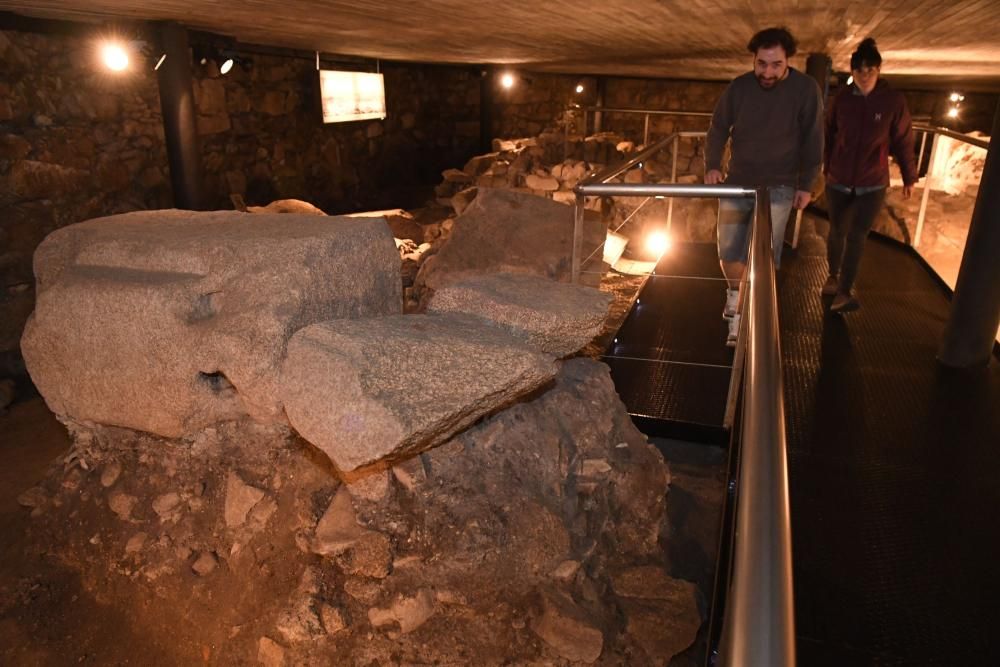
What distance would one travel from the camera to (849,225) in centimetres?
Result: 378

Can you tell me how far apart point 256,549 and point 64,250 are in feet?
4.44

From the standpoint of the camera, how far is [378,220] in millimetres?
2570

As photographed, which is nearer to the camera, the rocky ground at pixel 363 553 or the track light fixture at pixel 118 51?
the rocky ground at pixel 363 553

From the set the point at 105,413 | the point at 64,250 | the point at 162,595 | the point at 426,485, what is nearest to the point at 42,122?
the point at 64,250

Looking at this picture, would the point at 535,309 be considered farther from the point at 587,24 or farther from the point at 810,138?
the point at 587,24

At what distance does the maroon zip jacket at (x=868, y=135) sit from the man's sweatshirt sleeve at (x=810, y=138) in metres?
0.50

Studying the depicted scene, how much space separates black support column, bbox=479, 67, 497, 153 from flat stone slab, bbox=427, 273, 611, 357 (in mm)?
9147

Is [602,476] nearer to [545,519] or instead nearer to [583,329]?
[545,519]

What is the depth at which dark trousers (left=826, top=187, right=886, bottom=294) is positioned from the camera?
143 inches

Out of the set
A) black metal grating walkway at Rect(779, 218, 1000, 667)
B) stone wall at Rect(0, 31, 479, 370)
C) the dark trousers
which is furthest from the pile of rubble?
black metal grating walkway at Rect(779, 218, 1000, 667)

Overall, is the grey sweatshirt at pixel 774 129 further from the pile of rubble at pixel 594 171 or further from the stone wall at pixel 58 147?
the stone wall at pixel 58 147

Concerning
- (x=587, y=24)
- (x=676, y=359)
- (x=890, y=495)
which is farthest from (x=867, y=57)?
(x=587, y=24)

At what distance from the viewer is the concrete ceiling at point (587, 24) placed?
4.29 m

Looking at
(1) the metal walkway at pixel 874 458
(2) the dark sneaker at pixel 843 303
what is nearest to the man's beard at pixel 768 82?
(1) the metal walkway at pixel 874 458
